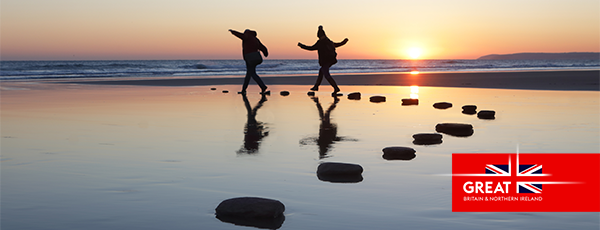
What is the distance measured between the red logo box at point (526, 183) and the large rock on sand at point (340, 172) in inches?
27.6

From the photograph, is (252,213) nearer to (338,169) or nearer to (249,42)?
(338,169)

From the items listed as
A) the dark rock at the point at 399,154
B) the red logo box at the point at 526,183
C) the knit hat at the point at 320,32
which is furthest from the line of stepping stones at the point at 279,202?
the knit hat at the point at 320,32

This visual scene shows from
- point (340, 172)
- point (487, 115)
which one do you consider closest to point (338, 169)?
point (340, 172)

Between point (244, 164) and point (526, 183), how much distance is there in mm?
2189

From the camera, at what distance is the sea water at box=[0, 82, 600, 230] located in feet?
10.2

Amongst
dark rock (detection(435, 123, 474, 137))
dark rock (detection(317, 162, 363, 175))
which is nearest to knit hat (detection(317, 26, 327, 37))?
dark rock (detection(435, 123, 474, 137))

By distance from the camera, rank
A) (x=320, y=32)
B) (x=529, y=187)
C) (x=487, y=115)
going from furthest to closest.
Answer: (x=320, y=32) < (x=487, y=115) < (x=529, y=187)

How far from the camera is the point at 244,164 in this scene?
15.5ft

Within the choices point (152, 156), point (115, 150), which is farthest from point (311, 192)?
point (115, 150)

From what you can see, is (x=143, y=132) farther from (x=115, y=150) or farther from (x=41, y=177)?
(x=41, y=177)

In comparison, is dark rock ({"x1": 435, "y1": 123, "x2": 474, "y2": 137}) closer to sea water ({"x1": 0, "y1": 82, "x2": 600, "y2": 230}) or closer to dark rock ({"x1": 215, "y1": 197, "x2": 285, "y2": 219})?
sea water ({"x1": 0, "y1": 82, "x2": 600, "y2": 230})

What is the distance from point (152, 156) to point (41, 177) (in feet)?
3.51

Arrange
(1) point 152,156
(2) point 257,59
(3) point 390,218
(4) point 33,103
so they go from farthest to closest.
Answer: (2) point 257,59, (4) point 33,103, (1) point 152,156, (3) point 390,218

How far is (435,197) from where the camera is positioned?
3549 millimetres
